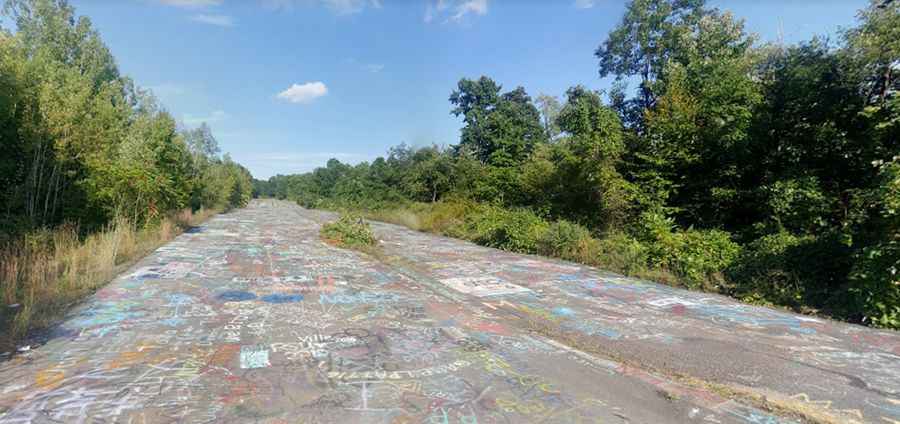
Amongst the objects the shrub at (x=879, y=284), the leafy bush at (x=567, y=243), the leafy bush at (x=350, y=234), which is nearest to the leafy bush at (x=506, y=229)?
the leafy bush at (x=567, y=243)

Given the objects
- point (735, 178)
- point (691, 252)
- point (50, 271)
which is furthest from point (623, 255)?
point (50, 271)

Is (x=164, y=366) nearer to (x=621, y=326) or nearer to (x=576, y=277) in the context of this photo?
(x=621, y=326)

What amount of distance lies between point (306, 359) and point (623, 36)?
2002 centimetres

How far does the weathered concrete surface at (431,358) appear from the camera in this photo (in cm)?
297

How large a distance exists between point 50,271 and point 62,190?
5.47m

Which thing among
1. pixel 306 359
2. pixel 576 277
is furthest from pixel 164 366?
pixel 576 277

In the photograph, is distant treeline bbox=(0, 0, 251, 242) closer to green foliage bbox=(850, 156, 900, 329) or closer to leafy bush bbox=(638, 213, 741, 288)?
leafy bush bbox=(638, 213, 741, 288)

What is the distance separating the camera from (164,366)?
11.7ft

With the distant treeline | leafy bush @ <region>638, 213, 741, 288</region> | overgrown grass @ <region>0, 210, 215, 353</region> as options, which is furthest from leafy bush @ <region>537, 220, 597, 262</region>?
the distant treeline

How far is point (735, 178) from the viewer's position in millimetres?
10008

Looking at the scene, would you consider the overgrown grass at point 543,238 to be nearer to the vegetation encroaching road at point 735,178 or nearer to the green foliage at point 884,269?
the vegetation encroaching road at point 735,178

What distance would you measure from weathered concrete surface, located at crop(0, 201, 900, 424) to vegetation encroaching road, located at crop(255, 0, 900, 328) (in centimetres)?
111

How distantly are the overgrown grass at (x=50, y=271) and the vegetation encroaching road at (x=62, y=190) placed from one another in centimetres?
2

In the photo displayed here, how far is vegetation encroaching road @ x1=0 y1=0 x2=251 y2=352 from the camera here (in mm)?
6066
